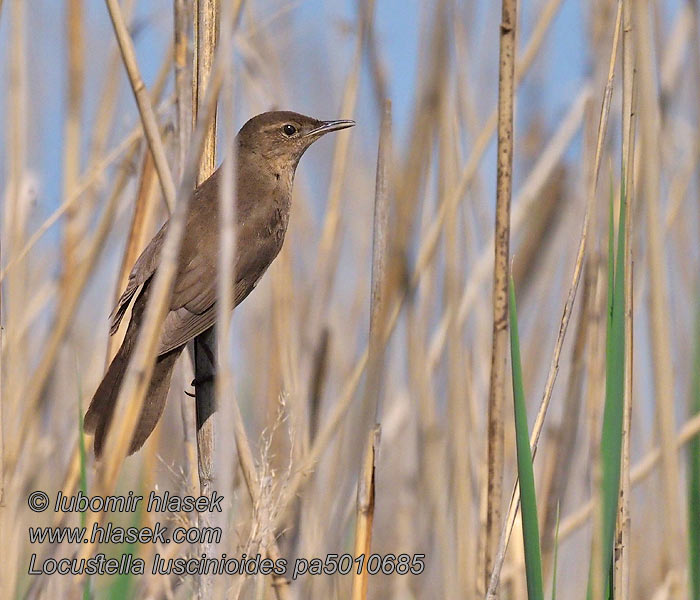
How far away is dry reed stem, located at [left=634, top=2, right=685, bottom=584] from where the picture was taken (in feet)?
3.96

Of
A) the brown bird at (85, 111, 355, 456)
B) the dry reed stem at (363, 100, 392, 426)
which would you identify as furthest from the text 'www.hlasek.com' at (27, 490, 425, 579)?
the dry reed stem at (363, 100, 392, 426)

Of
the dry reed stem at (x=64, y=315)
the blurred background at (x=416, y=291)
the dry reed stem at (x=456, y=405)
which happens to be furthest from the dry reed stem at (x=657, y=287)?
the dry reed stem at (x=64, y=315)

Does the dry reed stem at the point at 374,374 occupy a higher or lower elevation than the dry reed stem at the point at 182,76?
lower

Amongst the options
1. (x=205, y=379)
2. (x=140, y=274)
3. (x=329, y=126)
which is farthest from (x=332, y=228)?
(x=205, y=379)

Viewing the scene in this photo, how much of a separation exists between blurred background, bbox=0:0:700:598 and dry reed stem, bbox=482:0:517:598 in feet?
0.42

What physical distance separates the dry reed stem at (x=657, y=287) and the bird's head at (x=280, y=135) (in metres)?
1.03

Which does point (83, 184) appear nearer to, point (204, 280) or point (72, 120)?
point (72, 120)

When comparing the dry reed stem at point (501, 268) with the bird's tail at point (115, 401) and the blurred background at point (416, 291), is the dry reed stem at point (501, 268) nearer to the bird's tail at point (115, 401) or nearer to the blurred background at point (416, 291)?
the blurred background at point (416, 291)

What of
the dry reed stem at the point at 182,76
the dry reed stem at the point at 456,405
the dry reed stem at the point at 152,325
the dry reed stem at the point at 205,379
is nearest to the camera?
the dry reed stem at the point at 152,325

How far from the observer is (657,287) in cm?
124

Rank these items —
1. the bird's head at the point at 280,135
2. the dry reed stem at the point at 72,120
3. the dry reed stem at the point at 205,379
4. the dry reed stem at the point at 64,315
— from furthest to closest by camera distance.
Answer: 1. the bird's head at the point at 280,135
2. the dry reed stem at the point at 72,120
3. the dry reed stem at the point at 64,315
4. the dry reed stem at the point at 205,379

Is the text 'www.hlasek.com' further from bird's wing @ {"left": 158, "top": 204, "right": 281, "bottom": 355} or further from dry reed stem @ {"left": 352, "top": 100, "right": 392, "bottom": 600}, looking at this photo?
bird's wing @ {"left": 158, "top": 204, "right": 281, "bottom": 355}

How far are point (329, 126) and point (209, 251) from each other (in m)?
0.46

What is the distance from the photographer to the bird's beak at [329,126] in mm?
1909
